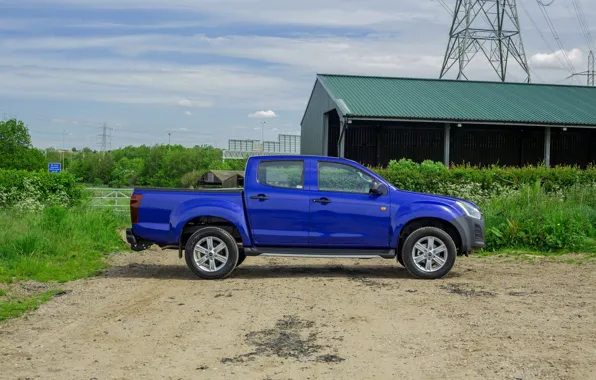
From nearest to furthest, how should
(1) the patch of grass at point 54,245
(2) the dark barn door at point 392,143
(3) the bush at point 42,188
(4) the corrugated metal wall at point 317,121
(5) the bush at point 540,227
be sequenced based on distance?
(1) the patch of grass at point 54,245
(5) the bush at point 540,227
(3) the bush at point 42,188
(2) the dark barn door at point 392,143
(4) the corrugated metal wall at point 317,121

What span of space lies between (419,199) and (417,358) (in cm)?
499

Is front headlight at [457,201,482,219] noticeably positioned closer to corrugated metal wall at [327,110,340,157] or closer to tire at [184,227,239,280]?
tire at [184,227,239,280]

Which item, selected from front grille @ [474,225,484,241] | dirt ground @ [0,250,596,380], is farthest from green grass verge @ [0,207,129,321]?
front grille @ [474,225,484,241]

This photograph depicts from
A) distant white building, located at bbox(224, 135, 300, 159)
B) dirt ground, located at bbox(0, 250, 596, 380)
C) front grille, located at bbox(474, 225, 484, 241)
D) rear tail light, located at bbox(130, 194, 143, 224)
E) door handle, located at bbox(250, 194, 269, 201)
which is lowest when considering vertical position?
dirt ground, located at bbox(0, 250, 596, 380)

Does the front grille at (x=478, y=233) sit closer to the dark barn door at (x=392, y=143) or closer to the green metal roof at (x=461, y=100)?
the green metal roof at (x=461, y=100)

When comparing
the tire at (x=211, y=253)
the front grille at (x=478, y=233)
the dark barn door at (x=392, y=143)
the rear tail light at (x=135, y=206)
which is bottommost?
the tire at (x=211, y=253)

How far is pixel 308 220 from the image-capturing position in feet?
35.3

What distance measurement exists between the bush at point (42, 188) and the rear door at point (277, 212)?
40.0 ft

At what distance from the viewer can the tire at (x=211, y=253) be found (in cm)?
1073

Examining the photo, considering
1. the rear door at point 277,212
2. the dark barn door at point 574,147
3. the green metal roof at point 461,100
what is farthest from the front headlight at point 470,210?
the dark barn door at point 574,147

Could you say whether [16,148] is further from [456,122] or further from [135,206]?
[135,206]

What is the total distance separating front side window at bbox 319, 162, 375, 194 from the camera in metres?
10.9

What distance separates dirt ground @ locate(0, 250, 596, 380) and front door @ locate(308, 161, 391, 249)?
1.99ft

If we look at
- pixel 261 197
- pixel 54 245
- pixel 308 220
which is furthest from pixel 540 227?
pixel 54 245
